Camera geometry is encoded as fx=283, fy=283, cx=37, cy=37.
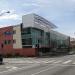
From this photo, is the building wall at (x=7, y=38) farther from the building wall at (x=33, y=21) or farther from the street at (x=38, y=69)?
the street at (x=38, y=69)

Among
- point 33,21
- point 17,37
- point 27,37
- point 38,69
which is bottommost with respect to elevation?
point 38,69

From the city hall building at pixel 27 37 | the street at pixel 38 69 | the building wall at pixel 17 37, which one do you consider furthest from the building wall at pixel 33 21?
the street at pixel 38 69

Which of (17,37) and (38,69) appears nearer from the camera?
(38,69)

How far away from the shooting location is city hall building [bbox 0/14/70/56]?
82.9 metres

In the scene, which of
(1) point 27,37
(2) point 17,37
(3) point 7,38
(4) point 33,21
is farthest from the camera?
(3) point 7,38

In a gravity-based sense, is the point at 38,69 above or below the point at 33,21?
below

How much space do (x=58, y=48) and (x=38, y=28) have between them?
86.3 feet

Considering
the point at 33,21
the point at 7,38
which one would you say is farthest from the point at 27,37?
the point at 7,38

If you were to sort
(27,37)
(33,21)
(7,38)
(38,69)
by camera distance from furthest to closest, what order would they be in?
(7,38)
(27,37)
(33,21)
(38,69)

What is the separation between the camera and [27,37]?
84.2 metres

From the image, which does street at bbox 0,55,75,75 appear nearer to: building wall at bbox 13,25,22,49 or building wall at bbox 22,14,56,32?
building wall at bbox 22,14,56,32

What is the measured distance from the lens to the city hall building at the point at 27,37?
82938mm

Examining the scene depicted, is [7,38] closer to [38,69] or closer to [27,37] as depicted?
[27,37]

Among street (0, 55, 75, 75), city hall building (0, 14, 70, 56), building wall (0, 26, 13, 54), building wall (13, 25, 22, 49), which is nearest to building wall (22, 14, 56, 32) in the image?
city hall building (0, 14, 70, 56)
